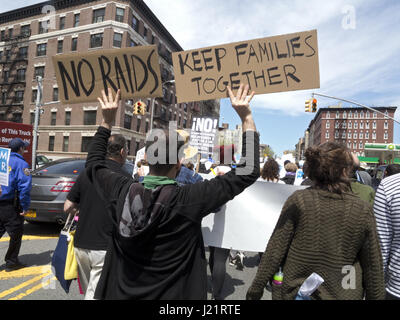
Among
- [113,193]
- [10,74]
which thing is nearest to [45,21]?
[10,74]

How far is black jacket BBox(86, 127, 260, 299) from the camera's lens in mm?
1421

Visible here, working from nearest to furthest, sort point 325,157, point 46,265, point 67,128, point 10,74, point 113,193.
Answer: point 113,193 → point 325,157 → point 46,265 → point 67,128 → point 10,74

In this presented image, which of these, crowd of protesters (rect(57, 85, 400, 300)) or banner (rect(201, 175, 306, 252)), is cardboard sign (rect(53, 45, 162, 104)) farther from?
banner (rect(201, 175, 306, 252))

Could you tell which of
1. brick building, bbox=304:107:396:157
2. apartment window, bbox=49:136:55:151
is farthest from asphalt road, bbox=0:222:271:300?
brick building, bbox=304:107:396:157

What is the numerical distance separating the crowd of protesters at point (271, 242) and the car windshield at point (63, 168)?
4.54 metres

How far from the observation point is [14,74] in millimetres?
34312

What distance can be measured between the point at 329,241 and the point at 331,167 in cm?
46

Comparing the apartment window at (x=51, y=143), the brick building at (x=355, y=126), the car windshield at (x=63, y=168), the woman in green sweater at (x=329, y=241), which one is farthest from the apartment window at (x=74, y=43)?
the brick building at (x=355, y=126)

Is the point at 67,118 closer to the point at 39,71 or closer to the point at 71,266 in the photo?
the point at 39,71

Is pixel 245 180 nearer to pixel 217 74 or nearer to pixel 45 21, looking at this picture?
pixel 217 74

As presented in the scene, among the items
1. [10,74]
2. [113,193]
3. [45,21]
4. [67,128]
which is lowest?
[113,193]
